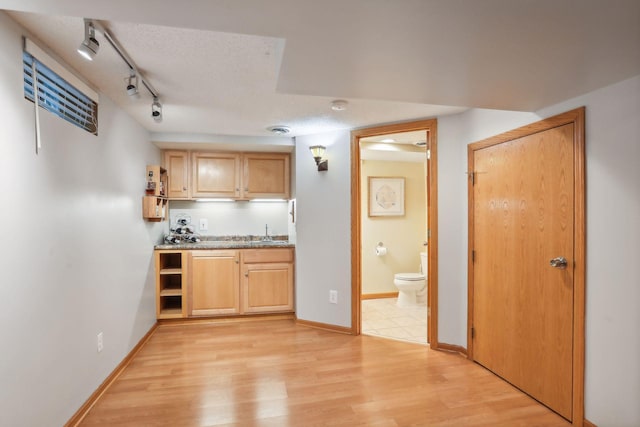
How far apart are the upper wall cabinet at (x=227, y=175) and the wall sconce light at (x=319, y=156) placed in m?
0.81

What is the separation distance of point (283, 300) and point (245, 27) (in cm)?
322

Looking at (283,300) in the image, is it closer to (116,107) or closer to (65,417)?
(65,417)

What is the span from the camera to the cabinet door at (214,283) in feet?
12.1

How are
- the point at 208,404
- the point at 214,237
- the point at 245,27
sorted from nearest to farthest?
1. the point at 245,27
2. the point at 208,404
3. the point at 214,237

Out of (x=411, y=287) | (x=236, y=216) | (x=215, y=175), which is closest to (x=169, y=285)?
(x=236, y=216)

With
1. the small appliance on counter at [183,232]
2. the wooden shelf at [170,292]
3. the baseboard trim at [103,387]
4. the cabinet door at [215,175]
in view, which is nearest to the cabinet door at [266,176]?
the cabinet door at [215,175]

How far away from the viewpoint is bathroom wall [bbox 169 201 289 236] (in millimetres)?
4246

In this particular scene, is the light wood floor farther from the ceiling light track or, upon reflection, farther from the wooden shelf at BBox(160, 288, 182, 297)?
the ceiling light track

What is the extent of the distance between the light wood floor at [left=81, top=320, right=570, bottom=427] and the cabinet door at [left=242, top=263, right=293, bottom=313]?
59 centimetres

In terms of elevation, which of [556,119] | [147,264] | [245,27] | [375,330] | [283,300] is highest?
[245,27]

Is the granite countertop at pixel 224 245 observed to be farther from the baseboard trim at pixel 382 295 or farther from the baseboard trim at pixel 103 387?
the baseboard trim at pixel 382 295

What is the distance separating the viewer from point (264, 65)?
193 cm

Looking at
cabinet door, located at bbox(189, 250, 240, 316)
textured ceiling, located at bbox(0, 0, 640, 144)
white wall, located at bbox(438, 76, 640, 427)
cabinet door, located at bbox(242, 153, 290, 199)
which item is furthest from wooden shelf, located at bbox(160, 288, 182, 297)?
white wall, located at bbox(438, 76, 640, 427)

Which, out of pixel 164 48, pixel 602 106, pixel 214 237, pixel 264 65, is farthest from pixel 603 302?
pixel 214 237
